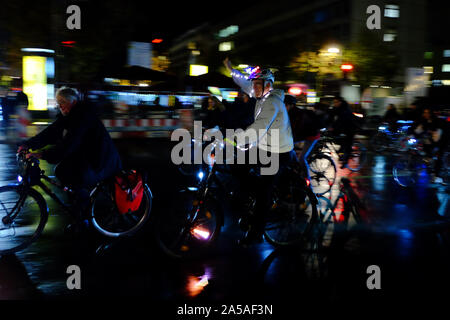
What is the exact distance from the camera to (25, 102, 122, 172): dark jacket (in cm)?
480

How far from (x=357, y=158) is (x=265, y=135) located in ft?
24.3

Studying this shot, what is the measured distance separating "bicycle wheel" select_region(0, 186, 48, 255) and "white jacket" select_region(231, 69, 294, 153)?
7.62 feet

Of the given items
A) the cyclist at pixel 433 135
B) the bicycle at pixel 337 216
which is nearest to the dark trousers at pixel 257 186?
the bicycle at pixel 337 216

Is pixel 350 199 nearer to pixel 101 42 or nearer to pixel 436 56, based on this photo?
pixel 101 42

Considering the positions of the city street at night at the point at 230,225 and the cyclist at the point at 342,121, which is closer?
the city street at night at the point at 230,225

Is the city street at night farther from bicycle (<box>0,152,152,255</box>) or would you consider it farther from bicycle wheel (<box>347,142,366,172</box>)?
bicycle wheel (<box>347,142,366,172</box>)

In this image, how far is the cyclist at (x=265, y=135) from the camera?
4594 mm

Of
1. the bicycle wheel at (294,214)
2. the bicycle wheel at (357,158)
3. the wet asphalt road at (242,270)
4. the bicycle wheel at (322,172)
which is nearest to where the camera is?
the wet asphalt road at (242,270)

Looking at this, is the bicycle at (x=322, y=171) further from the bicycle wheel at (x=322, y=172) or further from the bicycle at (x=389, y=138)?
the bicycle at (x=389, y=138)

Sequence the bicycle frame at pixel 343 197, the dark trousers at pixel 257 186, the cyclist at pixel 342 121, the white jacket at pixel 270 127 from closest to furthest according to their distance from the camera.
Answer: the white jacket at pixel 270 127 < the dark trousers at pixel 257 186 < the bicycle frame at pixel 343 197 < the cyclist at pixel 342 121

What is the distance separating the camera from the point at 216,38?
87.3m

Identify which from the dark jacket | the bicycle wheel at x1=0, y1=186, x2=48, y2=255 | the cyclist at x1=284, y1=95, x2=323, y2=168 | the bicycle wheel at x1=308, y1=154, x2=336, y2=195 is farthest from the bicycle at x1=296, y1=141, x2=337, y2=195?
the bicycle wheel at x1=0, y1=186, x2=48, y2=255

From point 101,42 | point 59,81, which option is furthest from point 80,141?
point 101,42

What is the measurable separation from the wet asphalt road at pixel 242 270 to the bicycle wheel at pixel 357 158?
4.87 m
